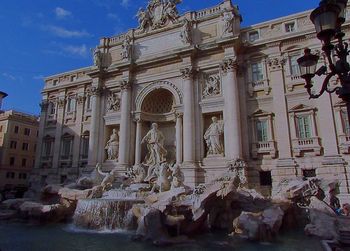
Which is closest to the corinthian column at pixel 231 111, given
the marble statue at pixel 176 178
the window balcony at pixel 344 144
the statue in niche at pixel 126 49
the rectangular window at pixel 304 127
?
the rectangular window at pixel 304 127

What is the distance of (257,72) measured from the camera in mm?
19031

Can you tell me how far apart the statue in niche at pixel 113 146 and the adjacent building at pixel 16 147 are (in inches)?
715

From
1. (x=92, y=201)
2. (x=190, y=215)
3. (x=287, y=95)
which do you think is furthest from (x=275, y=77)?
(x=92, y=201)

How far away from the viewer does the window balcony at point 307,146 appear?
16094 mm

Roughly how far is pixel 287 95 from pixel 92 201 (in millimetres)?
12708

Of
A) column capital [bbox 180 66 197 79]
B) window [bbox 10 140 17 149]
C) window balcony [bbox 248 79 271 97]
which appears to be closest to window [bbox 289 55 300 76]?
window balcony [bbox 248 79 271 97]

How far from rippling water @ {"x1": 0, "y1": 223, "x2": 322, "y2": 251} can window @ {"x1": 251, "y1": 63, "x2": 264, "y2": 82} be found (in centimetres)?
1056

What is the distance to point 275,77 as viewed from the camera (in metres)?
18.1

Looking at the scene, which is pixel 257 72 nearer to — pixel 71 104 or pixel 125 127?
pixel 125 127

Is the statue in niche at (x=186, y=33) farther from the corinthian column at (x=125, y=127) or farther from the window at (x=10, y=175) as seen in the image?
the window at (x=10, y=175)

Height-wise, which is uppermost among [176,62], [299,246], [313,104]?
[176,62]

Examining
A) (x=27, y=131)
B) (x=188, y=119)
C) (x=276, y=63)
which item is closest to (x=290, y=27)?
(x=276, y=63)

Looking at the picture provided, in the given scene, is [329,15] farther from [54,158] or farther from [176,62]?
[54,158]

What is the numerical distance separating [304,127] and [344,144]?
7.44ft
